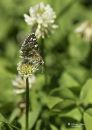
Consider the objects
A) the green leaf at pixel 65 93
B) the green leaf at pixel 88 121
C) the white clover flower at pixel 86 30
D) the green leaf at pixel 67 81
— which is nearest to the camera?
the green leaf at pixel 88 121

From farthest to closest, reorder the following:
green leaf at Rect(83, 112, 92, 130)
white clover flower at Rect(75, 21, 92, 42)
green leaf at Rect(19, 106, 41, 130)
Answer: white clover flower at Rect(75, 21, 92, 42), green leaf at Rect(19, 106, 41, 130), green leaf at Rect(83, 112, 92, 130)

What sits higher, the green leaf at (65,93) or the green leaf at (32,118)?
the green leaf at (65,93)

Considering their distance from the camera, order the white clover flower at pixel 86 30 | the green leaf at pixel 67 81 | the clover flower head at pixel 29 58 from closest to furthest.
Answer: the clover flower head at pixel 29 58 < the green leaf at pixel 67 81 < the white clover flower at pixel 86 30

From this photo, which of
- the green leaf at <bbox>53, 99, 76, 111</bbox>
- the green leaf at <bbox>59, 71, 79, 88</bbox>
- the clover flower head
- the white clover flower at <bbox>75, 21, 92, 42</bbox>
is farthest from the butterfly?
the white clover flower at <bbox>75, 21, 92, 42</bbox>

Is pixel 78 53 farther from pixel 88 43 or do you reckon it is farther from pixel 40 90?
pixel 40 90

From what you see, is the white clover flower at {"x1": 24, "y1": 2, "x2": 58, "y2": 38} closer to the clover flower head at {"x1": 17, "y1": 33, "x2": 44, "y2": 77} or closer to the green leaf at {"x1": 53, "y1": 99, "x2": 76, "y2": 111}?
the green leaf at {"x1": 53, "y1": 99, "x2": 76, "y2": 111}

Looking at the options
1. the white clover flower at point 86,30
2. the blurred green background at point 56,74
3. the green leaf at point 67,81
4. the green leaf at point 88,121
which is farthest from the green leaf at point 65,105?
the white clover flower at point 86,30

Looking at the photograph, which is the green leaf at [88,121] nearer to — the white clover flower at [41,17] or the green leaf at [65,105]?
the green leaf at [65,105]
